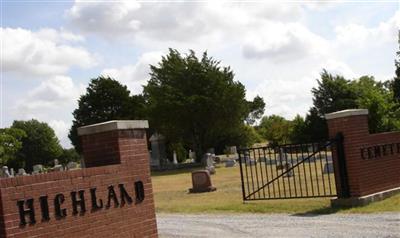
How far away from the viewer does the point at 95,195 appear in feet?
25.3

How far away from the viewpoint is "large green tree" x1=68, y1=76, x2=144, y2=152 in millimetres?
68250

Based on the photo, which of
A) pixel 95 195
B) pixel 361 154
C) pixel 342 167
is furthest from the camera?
pixel 361 154

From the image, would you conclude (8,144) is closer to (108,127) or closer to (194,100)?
(194,100)

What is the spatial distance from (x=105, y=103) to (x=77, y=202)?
61865 mm

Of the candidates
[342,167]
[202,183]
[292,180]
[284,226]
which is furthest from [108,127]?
[292,180]

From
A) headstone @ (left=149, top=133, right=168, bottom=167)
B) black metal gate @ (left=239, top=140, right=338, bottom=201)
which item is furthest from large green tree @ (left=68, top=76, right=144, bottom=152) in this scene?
black metal gate @ (left=239, top=140, right=338, bottom=201)

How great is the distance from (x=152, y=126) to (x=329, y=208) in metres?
35.3

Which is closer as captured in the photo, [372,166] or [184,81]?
[372,166]

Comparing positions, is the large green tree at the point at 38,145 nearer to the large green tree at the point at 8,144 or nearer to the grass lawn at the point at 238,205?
the large green tree at the point at 8,144

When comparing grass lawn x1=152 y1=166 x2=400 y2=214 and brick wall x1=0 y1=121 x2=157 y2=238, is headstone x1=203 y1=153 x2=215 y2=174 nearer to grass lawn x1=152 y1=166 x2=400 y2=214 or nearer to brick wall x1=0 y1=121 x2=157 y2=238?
grass lawn x1=152 y1=166 x2=400 y2=214

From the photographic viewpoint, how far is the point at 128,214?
8.22 m

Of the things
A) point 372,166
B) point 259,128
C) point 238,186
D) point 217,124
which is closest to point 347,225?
point 372,166

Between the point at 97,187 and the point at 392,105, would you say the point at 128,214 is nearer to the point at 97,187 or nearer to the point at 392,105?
the point at 97,187

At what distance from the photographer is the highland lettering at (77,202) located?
6.78 metres
